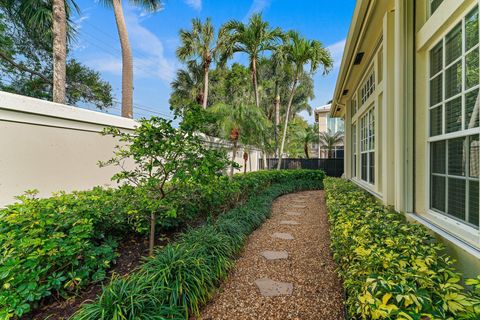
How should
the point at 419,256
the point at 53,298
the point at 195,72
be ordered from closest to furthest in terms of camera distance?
the point at 419,256, the point at 53,298, the point at 195,72

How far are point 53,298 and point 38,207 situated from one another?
1005mm

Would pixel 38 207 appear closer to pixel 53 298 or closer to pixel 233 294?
pixel 53 298

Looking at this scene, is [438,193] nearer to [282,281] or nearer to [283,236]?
[282,281]

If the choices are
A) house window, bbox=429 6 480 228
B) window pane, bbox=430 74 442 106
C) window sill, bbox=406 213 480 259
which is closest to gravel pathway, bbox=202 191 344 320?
window sill, bbox=406 213 480 259

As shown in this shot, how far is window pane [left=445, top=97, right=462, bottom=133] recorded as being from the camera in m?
2.00

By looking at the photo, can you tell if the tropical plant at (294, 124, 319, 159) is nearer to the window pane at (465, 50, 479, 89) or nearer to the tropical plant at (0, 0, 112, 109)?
the tropical plant at (0, 0, 112, 109)

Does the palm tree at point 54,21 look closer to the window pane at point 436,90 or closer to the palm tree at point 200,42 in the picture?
the palm tree at point 200,42

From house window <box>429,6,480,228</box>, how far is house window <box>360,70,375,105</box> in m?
2.62

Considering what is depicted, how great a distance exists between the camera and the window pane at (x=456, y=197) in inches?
78.1

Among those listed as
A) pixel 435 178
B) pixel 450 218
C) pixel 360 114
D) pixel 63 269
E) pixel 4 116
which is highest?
pixel 360 114

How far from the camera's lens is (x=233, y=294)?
8.80 feet

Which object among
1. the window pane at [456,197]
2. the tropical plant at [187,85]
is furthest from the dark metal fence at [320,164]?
the window pane at [456,197]

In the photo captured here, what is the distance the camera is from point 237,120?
872 centimetres

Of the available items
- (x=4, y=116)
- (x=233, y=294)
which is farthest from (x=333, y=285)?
(x=4, y=116)
